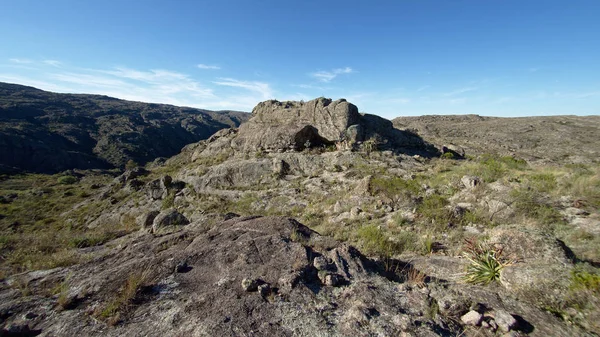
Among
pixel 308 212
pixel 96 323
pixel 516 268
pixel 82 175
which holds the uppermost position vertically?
pixel 516 268

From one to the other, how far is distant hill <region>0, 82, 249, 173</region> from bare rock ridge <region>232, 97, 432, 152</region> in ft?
251

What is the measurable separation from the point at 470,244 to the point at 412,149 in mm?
16670

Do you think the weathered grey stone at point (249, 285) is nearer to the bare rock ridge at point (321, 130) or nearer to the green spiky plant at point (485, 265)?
the green spiky plant at point (485, 265)

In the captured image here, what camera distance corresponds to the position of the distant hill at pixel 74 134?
79.3 m

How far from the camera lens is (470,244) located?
5871 millimetres

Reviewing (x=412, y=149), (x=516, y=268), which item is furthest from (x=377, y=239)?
(x=412, y=149)

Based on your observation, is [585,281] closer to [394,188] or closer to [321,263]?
[321,263]

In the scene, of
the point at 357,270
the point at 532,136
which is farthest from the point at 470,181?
the point at 532,136

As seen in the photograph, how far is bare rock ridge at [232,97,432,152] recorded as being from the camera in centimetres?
2050

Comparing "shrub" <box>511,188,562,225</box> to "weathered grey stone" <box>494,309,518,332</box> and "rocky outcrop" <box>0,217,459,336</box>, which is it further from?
"rocky outcrop" <box>0,217,459,336</box>

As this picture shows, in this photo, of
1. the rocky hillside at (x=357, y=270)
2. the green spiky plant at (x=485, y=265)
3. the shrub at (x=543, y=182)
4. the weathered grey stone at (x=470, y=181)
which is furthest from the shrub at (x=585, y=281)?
the weathered grey stone at (x=470, y=181)

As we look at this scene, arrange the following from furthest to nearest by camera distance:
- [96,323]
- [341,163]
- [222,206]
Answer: [341,163], [222,206], [96,323]

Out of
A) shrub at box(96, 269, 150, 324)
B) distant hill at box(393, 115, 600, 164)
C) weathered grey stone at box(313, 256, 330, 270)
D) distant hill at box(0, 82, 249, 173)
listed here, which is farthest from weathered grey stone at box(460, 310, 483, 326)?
distant hill at box(0, 82, 249, 173)

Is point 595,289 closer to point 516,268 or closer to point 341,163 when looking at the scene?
point 516,268
